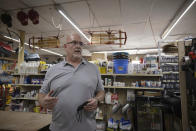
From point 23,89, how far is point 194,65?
4479 millimetres

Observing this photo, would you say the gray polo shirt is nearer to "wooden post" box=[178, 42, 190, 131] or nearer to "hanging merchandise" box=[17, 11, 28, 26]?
"wooden post" box=[178, 42, 190, 131]

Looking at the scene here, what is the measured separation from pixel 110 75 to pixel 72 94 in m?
2.13

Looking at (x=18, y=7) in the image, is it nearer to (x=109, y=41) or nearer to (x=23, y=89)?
(x=23, y=89)

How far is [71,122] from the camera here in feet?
3.64

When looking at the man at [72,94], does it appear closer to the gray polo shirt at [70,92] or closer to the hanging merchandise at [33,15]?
the gray polo shirt at [70,92]

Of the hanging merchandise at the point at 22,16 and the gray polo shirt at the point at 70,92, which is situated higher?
the hanging merchandise at the point at 22,16

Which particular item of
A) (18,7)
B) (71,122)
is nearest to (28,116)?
(71,122)

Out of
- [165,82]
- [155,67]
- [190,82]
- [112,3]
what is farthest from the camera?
[165,82]

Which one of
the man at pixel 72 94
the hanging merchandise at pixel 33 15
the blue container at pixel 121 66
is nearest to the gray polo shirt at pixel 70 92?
the man at pixel 72 94

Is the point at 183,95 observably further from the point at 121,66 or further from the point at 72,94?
the point at 72,94

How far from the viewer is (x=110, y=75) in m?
3.20

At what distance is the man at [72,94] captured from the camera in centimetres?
111

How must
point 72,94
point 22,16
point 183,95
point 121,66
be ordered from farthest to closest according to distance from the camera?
point 22,16 < point 121,66 < point 183,95 < point 72,94

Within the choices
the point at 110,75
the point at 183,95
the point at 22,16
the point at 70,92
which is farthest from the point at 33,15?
the point at 183,95
